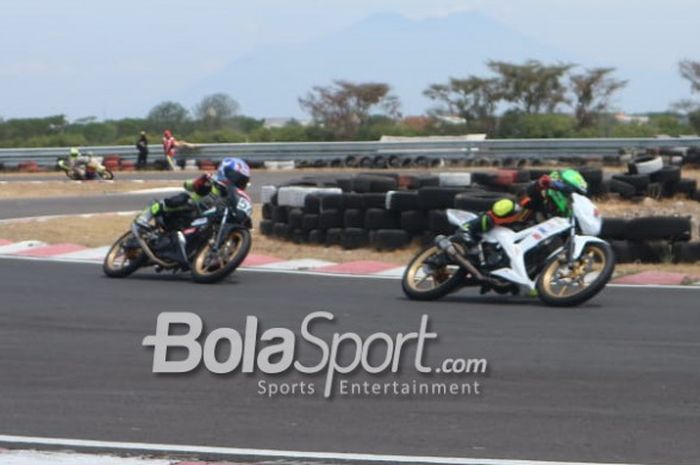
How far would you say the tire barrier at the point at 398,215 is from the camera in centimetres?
1356

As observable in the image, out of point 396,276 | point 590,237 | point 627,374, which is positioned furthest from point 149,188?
point 627,374

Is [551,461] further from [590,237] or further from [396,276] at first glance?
[396,276]

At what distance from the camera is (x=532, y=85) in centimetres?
5838

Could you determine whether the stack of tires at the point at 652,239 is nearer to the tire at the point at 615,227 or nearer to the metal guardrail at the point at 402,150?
the tire at the point at 615,227

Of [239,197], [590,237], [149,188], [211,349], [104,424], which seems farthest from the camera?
[149,188]

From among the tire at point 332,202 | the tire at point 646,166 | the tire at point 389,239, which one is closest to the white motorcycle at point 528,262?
the tire at point 389,239

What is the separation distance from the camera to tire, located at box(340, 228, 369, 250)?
15.4 metres

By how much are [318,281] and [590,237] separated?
3.02 metres

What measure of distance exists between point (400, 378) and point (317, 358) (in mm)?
788

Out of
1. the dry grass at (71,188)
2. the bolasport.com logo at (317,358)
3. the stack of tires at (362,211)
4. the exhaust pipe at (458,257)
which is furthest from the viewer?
the dry grass at (71,188)

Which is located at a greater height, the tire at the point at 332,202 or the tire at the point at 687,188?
the tire at the point at 332,202

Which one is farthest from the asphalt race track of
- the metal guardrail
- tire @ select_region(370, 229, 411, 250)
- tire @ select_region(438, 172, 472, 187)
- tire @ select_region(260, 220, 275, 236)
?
the metal guardrail

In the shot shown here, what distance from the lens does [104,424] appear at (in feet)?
22.1

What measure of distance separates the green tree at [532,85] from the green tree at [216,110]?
1545cm
